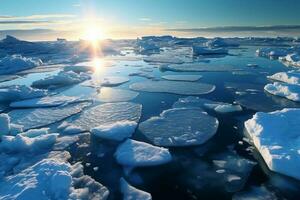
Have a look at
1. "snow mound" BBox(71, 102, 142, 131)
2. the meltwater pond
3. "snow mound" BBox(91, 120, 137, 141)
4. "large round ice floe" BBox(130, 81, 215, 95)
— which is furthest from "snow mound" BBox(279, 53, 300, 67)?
"snow mound" BBox(91, 120, 137, 141)

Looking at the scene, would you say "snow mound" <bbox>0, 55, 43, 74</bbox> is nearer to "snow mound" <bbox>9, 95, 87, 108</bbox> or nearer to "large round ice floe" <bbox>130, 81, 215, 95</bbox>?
"snow mound" <bbox>9, 95, 87, 108</bbox>

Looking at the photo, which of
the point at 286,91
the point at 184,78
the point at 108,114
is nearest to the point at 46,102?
the point at 108,114

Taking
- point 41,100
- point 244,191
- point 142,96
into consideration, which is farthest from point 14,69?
point 244,191

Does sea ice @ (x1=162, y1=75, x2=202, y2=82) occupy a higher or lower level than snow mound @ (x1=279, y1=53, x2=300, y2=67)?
higher

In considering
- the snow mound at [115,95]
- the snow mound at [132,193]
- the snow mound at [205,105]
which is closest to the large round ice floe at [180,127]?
the snow mound at [205,105]

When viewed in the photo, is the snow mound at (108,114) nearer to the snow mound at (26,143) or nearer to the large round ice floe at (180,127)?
the large round ice floe at (180,127)

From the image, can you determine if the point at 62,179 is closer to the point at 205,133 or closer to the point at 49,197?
the point at 49,197

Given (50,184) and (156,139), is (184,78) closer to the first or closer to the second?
(156,139)
